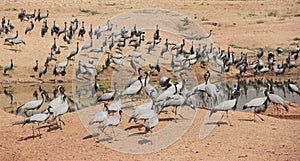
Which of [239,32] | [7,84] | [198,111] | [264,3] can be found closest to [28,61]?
[7,84]

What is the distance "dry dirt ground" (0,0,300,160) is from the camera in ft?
33.8

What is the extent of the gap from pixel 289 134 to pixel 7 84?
12.1 meters

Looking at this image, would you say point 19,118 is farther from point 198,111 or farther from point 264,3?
point 264,3

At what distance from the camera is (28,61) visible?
2228 cm

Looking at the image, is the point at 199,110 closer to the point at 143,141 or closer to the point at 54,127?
the point at 143,141

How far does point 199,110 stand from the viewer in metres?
13.2

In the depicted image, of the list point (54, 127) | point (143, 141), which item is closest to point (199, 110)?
point (143, 141)

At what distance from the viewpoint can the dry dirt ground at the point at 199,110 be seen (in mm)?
10312

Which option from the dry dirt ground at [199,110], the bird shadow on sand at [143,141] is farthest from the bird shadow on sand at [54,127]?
the bird shadow on sand at [143,141]

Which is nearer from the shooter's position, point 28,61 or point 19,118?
point 19,118

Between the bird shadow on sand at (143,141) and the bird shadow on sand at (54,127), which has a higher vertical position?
the bird shadow on sand at (54,127)

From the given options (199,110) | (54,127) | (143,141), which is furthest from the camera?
(199,110)

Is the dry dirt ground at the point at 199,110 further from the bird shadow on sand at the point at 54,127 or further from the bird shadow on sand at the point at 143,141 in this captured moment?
the bird shadow on sand at the point at 143,141

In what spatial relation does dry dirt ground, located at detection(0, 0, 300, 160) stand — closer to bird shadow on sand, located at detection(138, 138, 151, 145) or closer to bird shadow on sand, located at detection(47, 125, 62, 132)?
bird shadow on sand, located at detection(47, 125, 62, 132)
